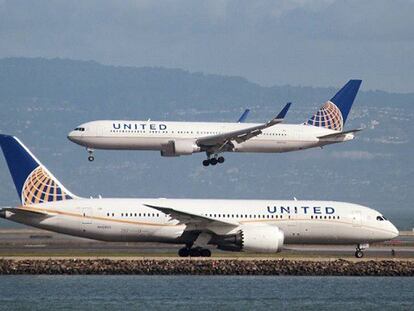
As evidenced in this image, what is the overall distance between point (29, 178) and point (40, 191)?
985 mm

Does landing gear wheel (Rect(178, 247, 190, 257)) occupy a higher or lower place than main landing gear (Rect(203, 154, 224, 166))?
lower

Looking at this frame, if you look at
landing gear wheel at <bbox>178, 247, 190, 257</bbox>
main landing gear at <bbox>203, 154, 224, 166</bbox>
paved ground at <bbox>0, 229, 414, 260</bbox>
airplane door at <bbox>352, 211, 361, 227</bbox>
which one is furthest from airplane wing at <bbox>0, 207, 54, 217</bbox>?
main landing gear at <bbox>203, 154, 224, 166</bbox>

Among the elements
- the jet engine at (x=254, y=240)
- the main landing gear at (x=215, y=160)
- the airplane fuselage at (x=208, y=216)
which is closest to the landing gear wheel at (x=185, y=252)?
the airplane fuselage at (x=208, y=216)

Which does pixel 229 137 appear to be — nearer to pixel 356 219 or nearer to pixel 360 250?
pixel 360 250

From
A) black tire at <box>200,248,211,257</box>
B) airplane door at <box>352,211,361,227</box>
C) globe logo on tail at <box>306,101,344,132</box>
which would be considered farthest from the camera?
globe logo on tail at <box>306,101,344,132</box>

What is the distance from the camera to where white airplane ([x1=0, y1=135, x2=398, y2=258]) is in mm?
71188

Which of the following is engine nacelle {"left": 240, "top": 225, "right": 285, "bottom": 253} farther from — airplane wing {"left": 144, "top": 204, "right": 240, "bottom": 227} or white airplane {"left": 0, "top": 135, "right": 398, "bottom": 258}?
airplane wing {"left": 144, "top": 204, "right": 240, "bottom": 227}

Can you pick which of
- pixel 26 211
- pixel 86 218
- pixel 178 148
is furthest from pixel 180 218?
pixel 178 148

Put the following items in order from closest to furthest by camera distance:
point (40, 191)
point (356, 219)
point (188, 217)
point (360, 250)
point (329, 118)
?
1. point (188, 217)
2. point (40, 191)
3. point (356, 219)
4. point (360, 250)
5. point (329, 118)

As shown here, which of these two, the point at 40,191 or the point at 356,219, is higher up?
the point at 40,191

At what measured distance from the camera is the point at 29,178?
239 feet

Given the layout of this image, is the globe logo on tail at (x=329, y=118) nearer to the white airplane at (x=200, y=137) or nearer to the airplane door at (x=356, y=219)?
the white airplane at (x=200, y=137)

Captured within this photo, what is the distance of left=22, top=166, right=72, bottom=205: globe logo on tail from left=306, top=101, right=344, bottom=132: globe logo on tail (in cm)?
3877

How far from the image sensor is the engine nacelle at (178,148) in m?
92.1
